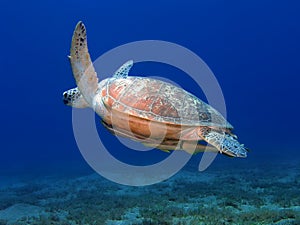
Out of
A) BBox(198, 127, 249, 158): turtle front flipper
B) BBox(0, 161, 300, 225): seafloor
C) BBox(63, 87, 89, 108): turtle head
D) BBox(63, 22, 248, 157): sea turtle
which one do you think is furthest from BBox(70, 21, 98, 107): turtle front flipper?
BBox(0, 161, 300, 225): seafloor

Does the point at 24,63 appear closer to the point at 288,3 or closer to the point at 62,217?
the point at 288,3

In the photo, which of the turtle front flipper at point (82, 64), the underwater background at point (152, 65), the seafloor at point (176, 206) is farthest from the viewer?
the underwater background at point (152, 65)

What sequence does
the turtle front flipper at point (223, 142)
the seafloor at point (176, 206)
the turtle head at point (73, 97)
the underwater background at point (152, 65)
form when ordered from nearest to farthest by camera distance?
the turtle front flipper at point (223, 142) → the turtle head at point (73, 97) → the seafloor at point (176, 206) → the underwater background at point (152, 65)

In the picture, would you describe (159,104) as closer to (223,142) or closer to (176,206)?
(223,142)

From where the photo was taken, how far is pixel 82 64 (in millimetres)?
5410

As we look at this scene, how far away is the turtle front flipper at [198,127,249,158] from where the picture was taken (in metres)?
4.11

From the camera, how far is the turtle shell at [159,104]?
4.88m

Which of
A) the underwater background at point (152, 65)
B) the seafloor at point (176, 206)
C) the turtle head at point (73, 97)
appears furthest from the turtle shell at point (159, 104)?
the underwater background at point (152, 65)

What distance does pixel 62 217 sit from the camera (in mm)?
8289

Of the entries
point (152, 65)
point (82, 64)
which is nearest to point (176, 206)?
point (82, 64)

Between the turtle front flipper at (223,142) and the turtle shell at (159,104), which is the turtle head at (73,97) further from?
the turtle front flipper at (223,142)

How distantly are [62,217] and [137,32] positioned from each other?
123 metres

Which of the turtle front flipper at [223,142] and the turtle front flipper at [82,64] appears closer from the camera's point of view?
the turtle front flipper at [223,142]

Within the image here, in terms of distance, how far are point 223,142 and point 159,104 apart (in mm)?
1408
